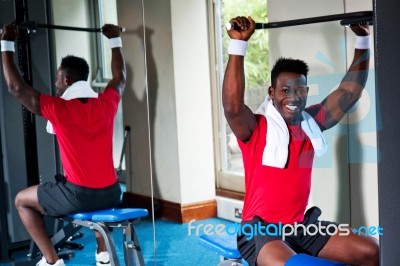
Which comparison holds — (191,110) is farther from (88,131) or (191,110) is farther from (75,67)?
(75,67)

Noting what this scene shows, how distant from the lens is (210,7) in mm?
2301

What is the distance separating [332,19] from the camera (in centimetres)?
201

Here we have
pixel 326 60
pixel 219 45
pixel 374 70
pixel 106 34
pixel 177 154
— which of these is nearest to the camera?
pixel 374 70

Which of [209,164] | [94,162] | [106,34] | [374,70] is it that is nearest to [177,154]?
[209,164]

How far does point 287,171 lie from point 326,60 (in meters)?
0.42

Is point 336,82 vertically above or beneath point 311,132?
above

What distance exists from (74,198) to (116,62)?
2.38 feet

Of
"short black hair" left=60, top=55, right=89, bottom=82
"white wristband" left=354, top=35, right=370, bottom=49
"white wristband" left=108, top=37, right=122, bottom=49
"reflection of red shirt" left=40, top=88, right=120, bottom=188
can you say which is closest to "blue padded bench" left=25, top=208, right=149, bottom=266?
"reflection of red shirt" left=40, top=88, right=120, bottom=188

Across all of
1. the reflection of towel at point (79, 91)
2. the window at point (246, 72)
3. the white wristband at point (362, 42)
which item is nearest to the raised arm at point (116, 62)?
the reflection of towel at point (79, 91)

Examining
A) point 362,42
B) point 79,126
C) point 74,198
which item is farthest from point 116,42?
point 362,42

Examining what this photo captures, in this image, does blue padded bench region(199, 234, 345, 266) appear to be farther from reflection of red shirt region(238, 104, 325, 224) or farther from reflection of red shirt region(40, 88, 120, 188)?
reflection of red shirt region(40, 88, 120, 188)

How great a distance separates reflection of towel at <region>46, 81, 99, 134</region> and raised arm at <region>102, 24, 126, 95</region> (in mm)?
106

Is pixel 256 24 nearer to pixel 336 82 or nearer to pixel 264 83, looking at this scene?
pixel 264 83

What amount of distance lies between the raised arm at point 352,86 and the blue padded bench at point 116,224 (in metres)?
1.18
